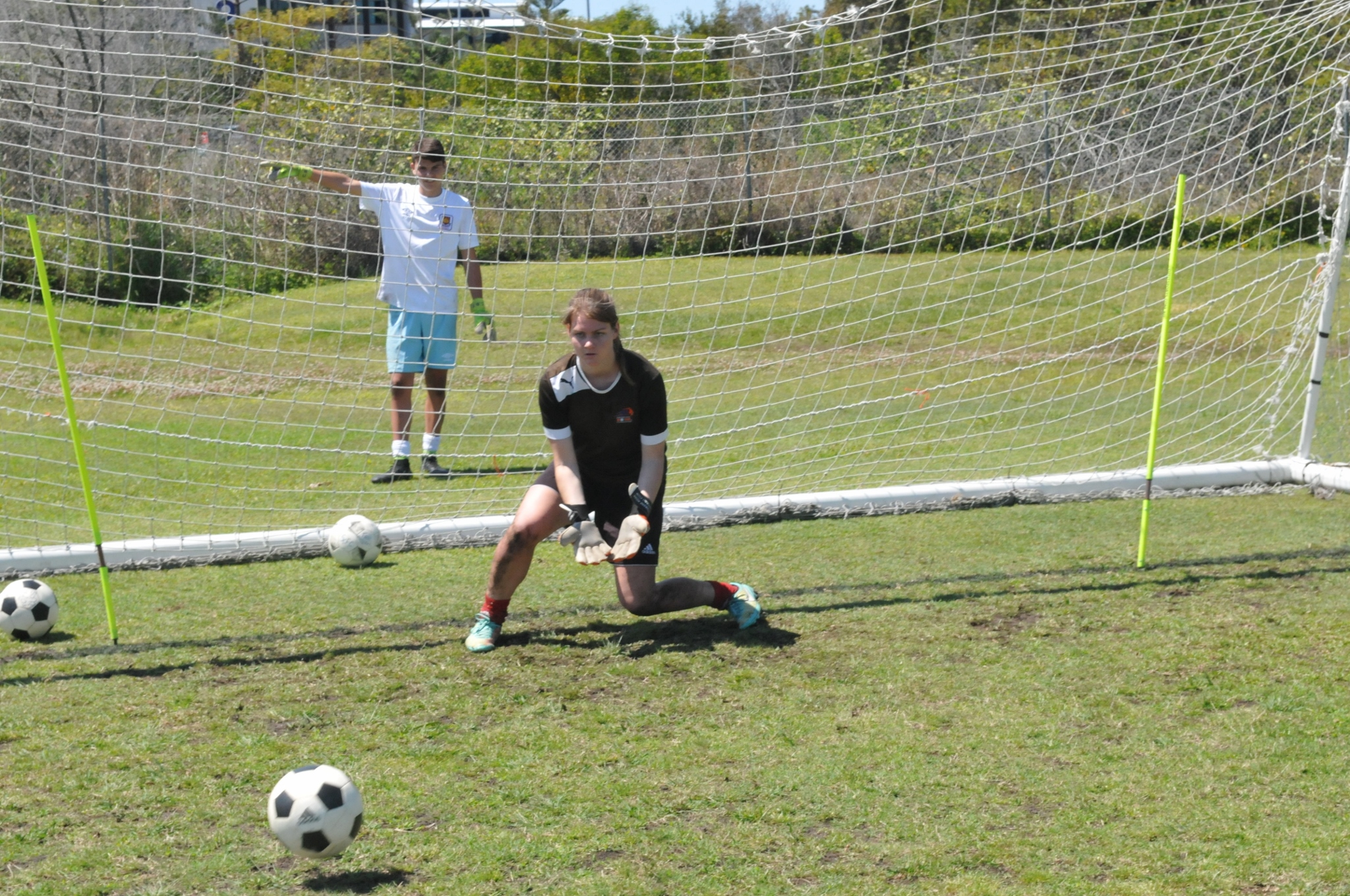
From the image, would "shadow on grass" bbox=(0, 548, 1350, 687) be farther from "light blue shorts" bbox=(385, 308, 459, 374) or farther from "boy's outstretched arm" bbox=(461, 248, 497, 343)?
"light blue shorts" bbox=(385, 308, 459, 374)

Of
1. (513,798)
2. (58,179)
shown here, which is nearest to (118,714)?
(513,798)

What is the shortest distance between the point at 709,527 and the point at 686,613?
5.55ft

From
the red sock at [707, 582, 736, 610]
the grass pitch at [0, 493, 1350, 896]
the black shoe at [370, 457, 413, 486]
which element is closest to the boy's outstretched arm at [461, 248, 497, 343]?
the black shoe at [370, 457, 413, 486]

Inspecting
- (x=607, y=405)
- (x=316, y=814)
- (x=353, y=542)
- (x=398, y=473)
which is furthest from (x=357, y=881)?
(x=398, y=473)

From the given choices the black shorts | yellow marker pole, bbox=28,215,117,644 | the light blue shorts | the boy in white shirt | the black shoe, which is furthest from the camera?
the black shoe

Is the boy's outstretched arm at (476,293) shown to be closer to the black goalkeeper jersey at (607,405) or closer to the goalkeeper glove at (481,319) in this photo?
the goalkeeper glove at (481,319)

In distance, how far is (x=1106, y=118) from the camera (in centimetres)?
735

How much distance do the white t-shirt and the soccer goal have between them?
195 mm

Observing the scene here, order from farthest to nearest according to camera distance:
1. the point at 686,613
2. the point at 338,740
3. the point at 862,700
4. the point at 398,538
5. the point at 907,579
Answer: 1. the point at 398,538
2. the point at 907,579
3. the point at 686,613
4. the point at 862,700
5. the point at 338,740

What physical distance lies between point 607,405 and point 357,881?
2261mm

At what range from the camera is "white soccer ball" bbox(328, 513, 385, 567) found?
6.40 meters

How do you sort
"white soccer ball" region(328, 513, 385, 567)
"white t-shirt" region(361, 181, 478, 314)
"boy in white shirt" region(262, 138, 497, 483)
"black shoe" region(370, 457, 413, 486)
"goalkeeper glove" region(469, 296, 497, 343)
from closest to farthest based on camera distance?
"white soccer ball" region(328, 513, 385, 567)
"boy in white shirt" region(262, 138, 497, 483)
"white t-shirt" region(361, 181, 478, 314)
"goalkeeper glove" region(469, 296, 497, 343)
"black shoe" region(370, 457, 413, 486)

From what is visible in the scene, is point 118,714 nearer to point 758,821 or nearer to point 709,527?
point 758,821

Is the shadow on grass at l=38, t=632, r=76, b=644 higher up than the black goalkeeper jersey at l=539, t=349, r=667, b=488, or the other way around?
the black goalkeeper jersey at l=539, t=349, r=667, b=488
